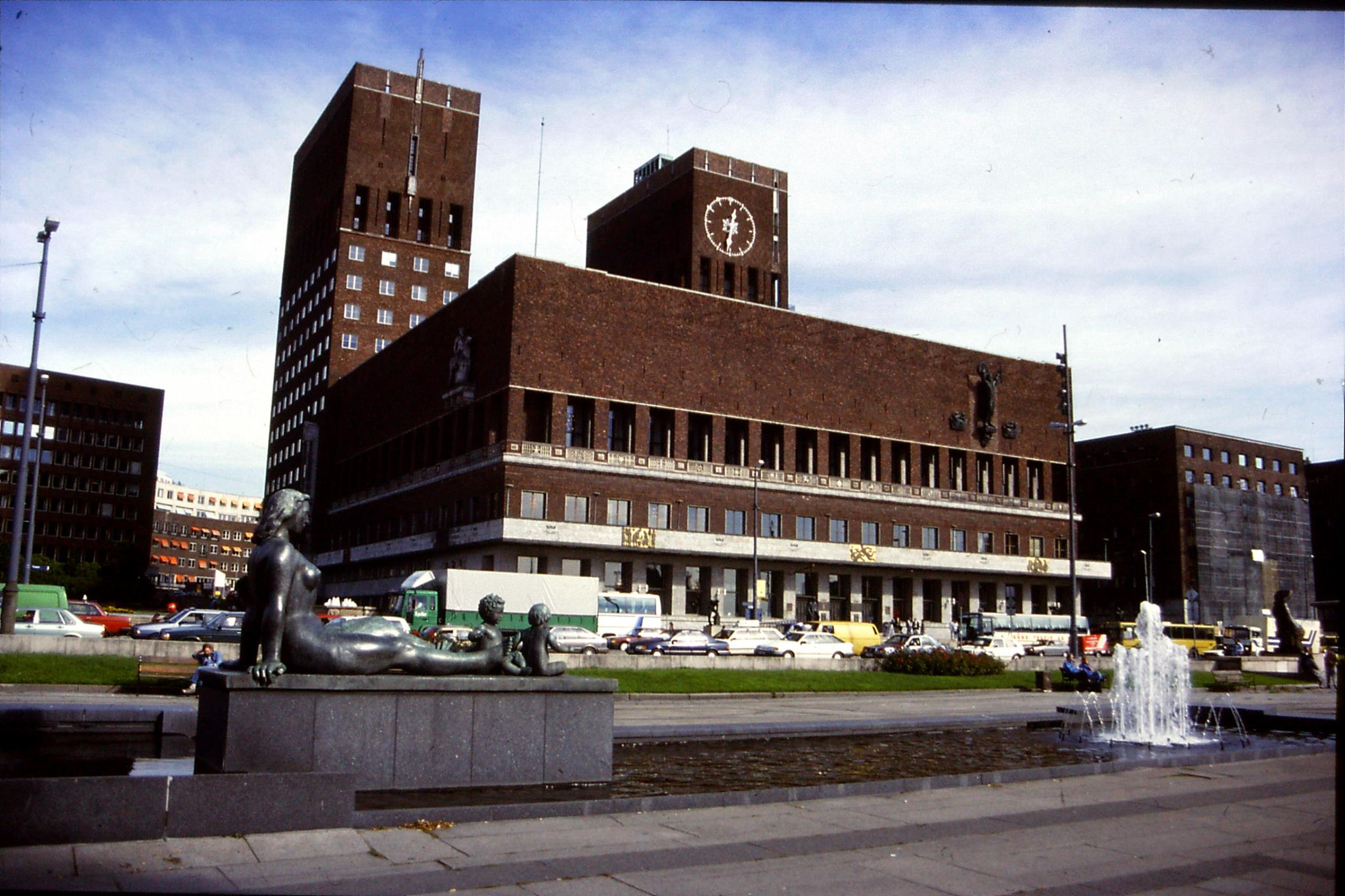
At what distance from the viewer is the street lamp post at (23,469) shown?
30.8 m

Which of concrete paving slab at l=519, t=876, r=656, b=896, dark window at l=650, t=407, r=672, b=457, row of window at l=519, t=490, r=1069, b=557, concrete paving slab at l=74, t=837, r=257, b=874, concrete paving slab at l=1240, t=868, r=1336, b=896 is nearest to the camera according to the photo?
concrete paving slab at l=519, t=876, r=656, b=896

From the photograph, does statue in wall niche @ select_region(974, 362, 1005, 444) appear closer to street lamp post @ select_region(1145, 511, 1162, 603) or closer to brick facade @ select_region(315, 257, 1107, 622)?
brick facade @ select_region(315, 257, 1107, 622)

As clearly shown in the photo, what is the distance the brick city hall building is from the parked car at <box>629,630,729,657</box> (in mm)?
12842

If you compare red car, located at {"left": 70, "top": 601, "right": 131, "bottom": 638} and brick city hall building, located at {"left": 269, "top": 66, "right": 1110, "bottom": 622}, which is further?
brick city hall building, located at {"left": 269, "top": 66, "right": 1110, "bottom": 622}

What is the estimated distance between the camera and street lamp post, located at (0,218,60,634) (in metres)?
30.8

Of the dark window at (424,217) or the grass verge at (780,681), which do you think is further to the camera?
the dark window at (424,217)

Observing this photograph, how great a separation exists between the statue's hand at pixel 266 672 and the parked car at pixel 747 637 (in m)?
39.2

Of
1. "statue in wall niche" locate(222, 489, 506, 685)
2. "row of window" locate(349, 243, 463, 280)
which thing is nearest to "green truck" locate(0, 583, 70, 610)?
"statue in wall niche" locate(222, 489, 506, 685)

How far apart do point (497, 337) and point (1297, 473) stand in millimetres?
88785

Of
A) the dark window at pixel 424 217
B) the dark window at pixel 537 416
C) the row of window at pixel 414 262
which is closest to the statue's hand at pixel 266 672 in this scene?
the dark window at pixel 537 416

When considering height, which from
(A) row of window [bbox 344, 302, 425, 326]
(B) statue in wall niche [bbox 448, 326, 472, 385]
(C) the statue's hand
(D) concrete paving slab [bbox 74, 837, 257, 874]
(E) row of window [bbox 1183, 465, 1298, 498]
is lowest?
(D) concrete paving slab [bbox 74, 837, 257, 874]

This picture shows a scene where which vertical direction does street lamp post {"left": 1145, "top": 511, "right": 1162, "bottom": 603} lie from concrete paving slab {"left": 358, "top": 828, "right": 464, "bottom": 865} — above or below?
above

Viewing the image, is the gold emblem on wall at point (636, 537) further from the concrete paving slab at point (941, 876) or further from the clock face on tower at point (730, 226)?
the concrete paving slab at point (941, 876)

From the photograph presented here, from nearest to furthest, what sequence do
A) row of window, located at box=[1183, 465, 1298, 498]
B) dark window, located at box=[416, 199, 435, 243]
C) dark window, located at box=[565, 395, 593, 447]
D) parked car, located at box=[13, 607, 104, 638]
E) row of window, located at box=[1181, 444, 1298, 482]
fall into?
parked car, located at box=[13, 607, 104, 638] → dark window, located at box=[565, 395, 593, 447] → row of window, located at box=[1183, 465, 1298, 498] → row of window, located at box=[1181, 444, 1298, 482] → dark window, located at box=[416, 199, 435, 243]
